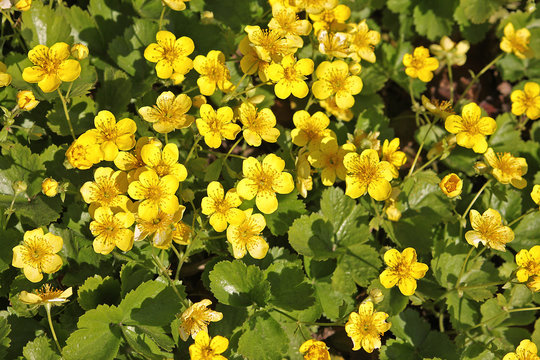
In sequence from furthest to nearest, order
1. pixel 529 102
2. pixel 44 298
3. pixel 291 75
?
pixel 529 102
pixel 291 75
pixel 44 298

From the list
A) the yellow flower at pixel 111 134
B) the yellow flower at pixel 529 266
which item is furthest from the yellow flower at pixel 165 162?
the yellow flower at pixel 529 266

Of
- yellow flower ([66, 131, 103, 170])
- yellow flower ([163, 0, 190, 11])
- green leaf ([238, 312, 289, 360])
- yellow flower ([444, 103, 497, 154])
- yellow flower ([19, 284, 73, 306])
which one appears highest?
yellow flower ([163, 0, 190, 11])

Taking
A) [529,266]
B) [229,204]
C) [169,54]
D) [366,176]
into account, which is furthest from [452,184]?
[169,54]

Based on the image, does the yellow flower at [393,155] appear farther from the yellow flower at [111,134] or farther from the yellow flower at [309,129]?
the yellow flower at [111,134]

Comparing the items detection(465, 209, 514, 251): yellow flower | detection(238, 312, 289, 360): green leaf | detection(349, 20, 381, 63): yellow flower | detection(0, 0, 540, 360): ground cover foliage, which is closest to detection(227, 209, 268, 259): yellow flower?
detection(0, 0, 540, 360): ground cover foliage

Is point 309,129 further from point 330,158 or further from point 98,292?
point 98,292

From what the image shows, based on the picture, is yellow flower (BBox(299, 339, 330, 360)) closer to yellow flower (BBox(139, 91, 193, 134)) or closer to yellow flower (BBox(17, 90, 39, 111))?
yellow flower (BBox(139, 91, 193, 134))
